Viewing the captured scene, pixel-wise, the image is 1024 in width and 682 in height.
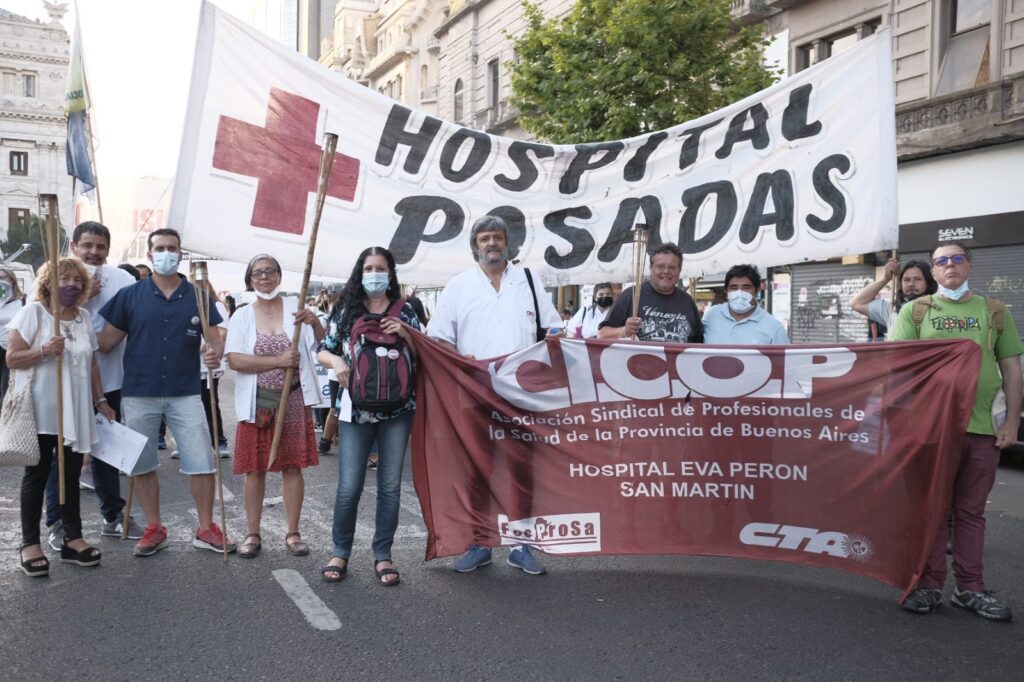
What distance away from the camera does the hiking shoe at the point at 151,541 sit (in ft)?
19.0

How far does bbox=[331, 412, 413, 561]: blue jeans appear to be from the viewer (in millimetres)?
5418

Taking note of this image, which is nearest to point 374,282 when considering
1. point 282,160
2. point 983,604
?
point 282,160

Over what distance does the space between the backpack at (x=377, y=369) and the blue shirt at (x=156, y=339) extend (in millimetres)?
1203

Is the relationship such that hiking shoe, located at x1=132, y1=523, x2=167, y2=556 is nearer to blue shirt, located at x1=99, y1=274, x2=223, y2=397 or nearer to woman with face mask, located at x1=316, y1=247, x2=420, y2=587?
blue shirt, located at x1=99, y1=274, x2=223, y2=397

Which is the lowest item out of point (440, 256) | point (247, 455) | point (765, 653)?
point (765, 653)

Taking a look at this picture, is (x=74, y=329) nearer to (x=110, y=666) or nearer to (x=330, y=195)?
(x=330, y=195)

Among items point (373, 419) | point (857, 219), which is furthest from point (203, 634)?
point (857, 219)

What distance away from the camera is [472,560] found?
559 cm

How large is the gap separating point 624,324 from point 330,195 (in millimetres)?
2022

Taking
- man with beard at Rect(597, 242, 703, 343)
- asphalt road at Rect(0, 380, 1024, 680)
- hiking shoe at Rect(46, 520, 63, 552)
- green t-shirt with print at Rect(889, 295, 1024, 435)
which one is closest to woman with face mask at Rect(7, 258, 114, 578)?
asphalt road at Rect(0, 380, 1024, 680)

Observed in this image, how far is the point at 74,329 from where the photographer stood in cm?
566

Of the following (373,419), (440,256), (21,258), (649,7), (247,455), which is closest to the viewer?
(373,419)

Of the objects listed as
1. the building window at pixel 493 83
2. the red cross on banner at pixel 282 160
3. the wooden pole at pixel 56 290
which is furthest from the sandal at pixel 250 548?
the building window at pixel 493 83

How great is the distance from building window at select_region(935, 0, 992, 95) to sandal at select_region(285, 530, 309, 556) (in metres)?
15.4
